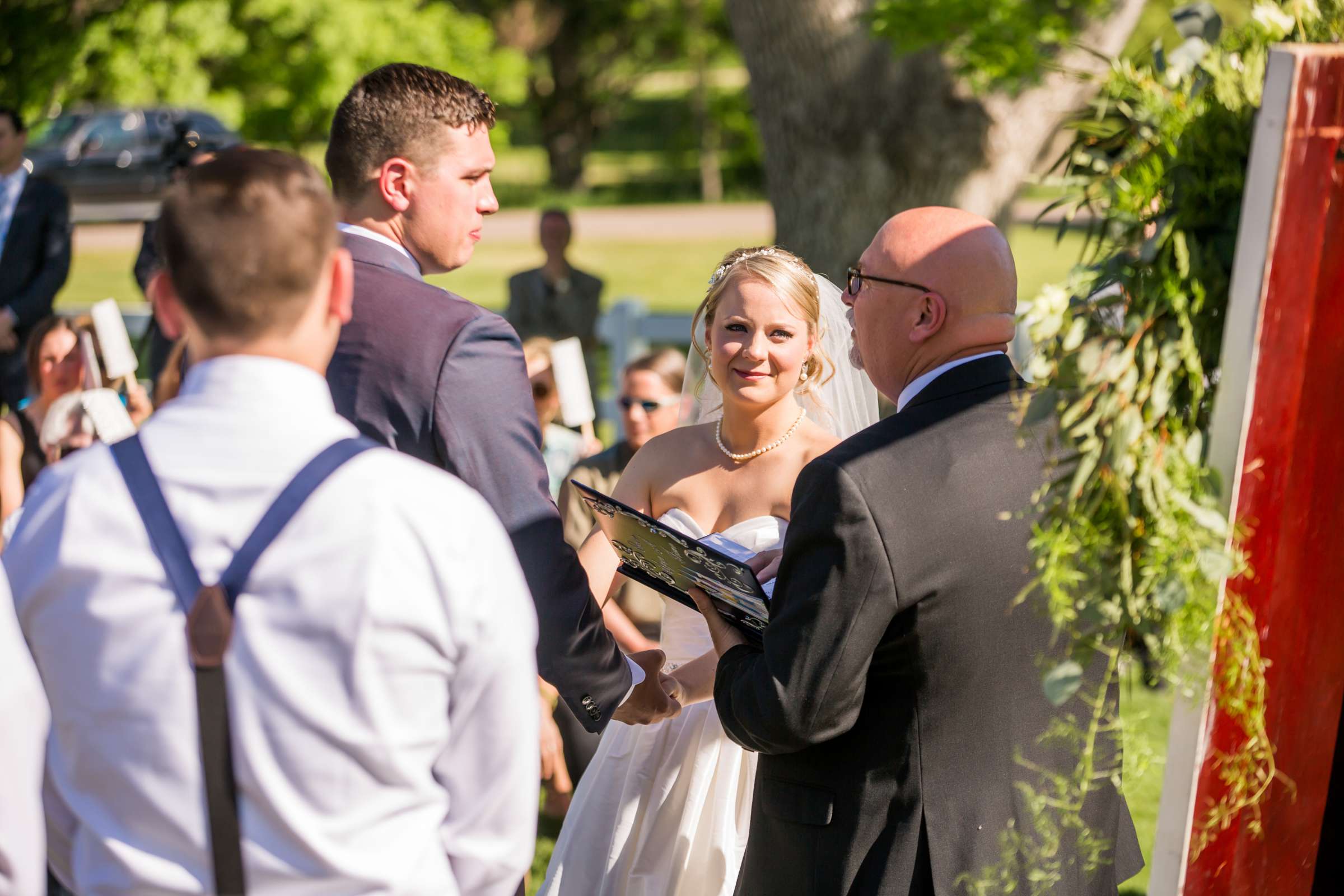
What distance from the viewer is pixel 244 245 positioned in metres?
1.64

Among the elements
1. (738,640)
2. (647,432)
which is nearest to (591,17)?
(647,432)

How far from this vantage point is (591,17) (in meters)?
40.7

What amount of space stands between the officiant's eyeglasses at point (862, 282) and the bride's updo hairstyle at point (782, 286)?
31.3 inches

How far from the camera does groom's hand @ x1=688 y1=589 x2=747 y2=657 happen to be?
2.70 metres

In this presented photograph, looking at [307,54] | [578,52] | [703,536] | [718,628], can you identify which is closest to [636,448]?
[703,536]

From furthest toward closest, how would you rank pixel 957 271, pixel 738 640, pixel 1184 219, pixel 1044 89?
pixel 1044 89
pixel 738 640
pixel 957 271
pixel 1184 219

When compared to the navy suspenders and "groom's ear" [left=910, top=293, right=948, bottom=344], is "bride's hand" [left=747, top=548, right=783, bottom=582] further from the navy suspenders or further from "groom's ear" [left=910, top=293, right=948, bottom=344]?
the navy suspenders

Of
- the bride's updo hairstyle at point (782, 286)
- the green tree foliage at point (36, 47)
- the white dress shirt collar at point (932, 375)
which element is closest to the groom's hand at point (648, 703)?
the bride's updo hairstyle at point (782, 286)

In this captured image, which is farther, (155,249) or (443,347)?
(155,249)

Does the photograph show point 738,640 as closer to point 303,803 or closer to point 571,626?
point 571,626

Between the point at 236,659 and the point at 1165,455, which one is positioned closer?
the point at 236,659

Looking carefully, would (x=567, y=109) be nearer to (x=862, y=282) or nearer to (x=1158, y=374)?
(x=862, y=282)

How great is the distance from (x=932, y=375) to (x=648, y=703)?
1.16 m

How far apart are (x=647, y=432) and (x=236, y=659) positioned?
3.67 meters
